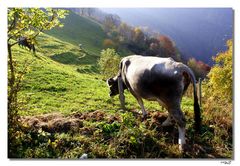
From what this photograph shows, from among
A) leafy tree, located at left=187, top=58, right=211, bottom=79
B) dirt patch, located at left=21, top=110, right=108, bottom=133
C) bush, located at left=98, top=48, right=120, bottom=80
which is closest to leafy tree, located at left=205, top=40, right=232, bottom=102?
leafy tree, located at left=187, top=58, right=211, bottom=79

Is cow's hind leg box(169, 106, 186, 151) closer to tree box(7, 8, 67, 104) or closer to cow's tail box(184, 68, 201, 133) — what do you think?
cow's tail box(184, 68, 201, 133)

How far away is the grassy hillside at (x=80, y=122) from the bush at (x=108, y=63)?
120cm

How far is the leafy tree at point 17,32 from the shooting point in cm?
630

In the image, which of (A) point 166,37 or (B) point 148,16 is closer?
(B) point 148,16

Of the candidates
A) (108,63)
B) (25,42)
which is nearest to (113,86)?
(108,63)

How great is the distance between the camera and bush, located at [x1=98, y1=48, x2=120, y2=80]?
957 centimetres

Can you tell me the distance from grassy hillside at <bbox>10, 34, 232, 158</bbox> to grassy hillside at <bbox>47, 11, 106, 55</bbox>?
0.66ft

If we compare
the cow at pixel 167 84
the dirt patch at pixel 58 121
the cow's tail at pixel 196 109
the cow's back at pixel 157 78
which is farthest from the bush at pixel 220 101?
the dirt patch at pixel 58 121

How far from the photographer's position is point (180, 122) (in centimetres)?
607

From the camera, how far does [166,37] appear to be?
7773mm
